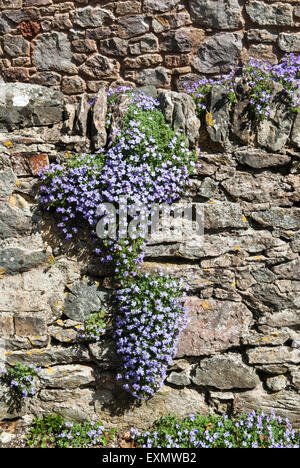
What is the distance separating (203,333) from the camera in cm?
357

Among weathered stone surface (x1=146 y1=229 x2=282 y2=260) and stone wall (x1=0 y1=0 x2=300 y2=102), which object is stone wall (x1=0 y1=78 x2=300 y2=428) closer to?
weathered stone surface (x1=146 y1=229 x2=282 y2=260)

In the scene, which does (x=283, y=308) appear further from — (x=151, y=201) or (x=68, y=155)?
(x=68, y=155)

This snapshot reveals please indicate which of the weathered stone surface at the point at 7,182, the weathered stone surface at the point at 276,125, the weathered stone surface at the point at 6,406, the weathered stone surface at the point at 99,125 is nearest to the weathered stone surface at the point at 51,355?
the weathered stone surface at the point at 6,406

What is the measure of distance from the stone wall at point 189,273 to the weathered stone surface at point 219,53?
1.96 metres

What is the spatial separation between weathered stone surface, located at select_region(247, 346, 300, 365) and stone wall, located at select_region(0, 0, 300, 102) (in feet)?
10.8

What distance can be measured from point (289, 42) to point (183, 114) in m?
2.53

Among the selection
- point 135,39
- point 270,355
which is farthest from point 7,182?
point 135,39

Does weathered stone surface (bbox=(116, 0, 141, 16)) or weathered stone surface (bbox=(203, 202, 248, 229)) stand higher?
weathered stone surface (bbox=(116, 0, 141, 16))

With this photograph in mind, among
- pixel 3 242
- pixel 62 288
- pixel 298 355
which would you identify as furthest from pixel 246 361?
pixel 3 242

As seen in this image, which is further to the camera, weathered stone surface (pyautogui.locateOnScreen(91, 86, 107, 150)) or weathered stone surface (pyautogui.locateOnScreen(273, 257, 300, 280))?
weathered stone surface (pyautogui.locateOnScreen(273, 257, 300, 280))

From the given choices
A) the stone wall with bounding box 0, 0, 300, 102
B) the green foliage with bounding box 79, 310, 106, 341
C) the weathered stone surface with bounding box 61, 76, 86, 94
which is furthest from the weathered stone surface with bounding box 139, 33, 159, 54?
the green foliage with bounding box 79, 310, 106, 341

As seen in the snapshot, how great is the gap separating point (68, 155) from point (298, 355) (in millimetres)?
2521

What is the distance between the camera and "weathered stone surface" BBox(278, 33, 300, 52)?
511 cm

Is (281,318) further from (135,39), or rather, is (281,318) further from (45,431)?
(135,39)
